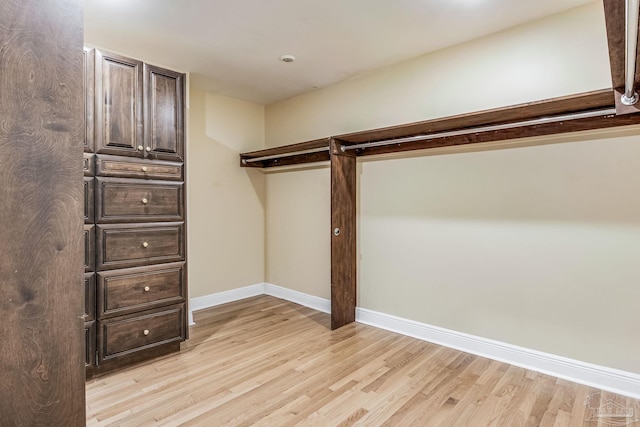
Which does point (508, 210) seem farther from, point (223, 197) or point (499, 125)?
point (223, 197)

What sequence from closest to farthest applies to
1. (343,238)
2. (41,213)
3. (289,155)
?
(41,213)
(343,238)
(289,155)

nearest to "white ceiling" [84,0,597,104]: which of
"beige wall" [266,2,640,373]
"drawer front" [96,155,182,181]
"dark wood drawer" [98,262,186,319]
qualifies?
"beige wall" [266,2,640,373]

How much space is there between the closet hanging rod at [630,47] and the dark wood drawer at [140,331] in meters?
2.99

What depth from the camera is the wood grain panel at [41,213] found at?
0.82 meters

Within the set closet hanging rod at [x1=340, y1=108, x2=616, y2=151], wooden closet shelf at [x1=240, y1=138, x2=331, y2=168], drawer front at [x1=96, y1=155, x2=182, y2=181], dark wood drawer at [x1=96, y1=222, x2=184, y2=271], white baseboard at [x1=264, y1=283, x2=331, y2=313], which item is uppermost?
Answer: wooden closet shelf at [x1=240, y1=138, x2=331, y2=168]

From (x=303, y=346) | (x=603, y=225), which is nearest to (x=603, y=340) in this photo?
(x=603, y=225)

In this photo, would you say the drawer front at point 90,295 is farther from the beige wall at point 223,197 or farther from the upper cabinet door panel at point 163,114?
the beige wall at point 223,197

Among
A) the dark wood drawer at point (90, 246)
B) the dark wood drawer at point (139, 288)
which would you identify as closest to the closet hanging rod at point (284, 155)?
the dark wood drawer at point (139, 288)

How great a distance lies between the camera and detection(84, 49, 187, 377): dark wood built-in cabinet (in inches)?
93.5

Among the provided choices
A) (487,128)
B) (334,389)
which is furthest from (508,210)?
(334,389)

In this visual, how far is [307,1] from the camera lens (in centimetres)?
221

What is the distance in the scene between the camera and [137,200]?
2559 millimetres

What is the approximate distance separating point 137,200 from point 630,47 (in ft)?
9.11

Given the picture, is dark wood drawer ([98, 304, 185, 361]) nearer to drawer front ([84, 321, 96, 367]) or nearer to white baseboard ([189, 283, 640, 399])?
drawer front ([84, 321, 96, 367])
